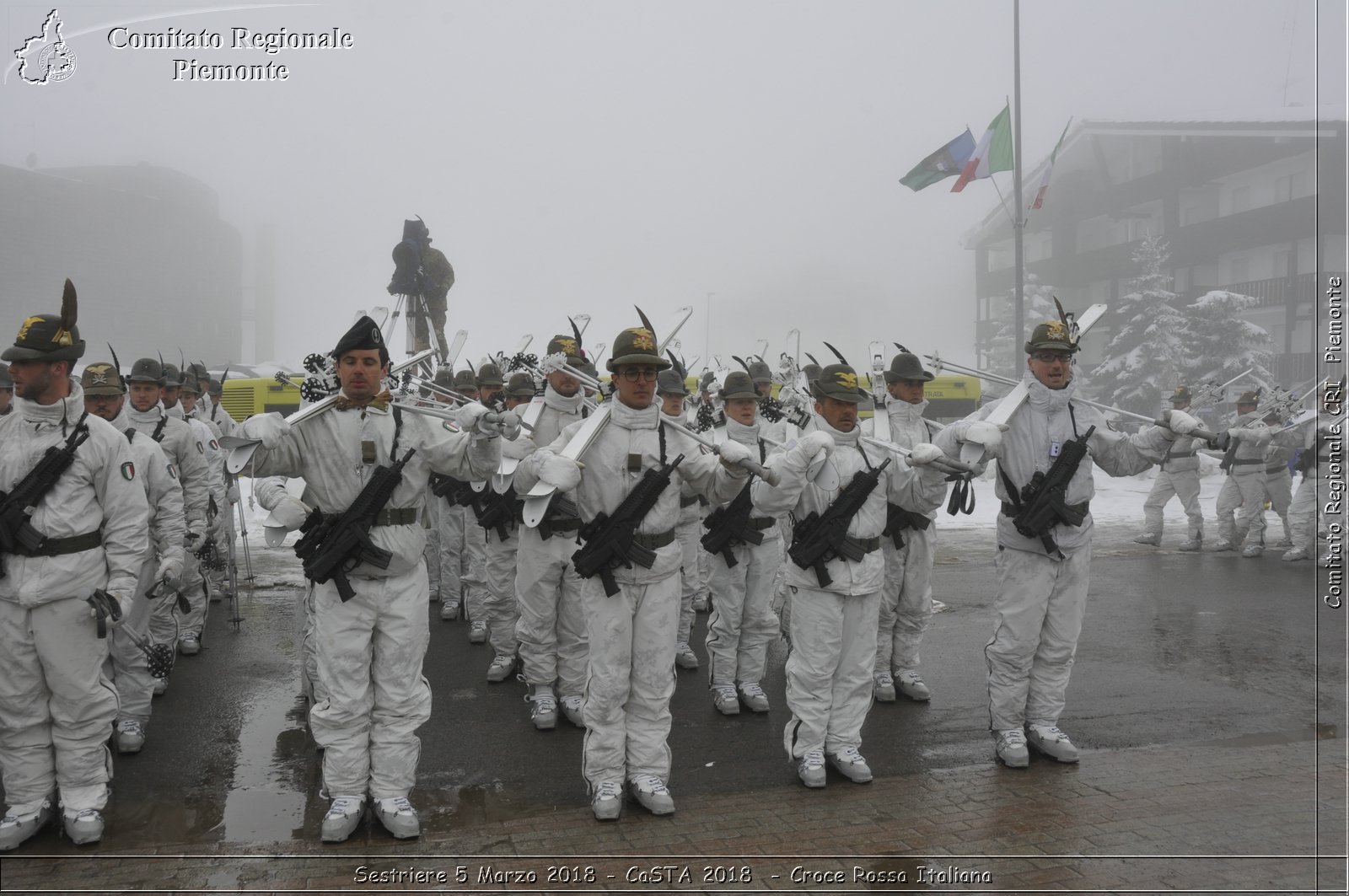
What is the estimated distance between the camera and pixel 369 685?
459 cm

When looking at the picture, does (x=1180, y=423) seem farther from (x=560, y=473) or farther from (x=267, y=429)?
(x=267, y=429)

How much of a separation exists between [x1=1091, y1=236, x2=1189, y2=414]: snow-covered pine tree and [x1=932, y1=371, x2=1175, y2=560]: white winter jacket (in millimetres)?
24252

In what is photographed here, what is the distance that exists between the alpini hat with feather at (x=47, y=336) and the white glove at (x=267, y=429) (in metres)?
1.05

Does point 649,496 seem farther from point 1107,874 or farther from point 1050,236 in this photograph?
point 1050,236

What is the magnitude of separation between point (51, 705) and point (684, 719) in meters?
3.68

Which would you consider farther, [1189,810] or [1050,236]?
[1050,236]

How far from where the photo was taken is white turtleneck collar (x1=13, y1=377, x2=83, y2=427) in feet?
14.8

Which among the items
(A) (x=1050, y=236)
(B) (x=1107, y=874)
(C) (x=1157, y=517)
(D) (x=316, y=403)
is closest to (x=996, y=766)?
(B) (x=1107, y=874)

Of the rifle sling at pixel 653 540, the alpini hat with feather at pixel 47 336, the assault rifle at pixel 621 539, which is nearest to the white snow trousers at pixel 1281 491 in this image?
the rifle sling at pixel 653 540

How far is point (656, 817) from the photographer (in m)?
4.69

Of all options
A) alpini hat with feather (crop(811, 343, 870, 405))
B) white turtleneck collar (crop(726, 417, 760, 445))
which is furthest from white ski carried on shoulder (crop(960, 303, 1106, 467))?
white turtleneck collar (crop(726, 417, 760, 445))

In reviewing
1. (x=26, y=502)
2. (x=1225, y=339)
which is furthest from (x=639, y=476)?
(x=1225, y=339)

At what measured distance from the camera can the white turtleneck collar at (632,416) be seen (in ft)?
16.2

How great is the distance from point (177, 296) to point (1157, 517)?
24.3 meters
